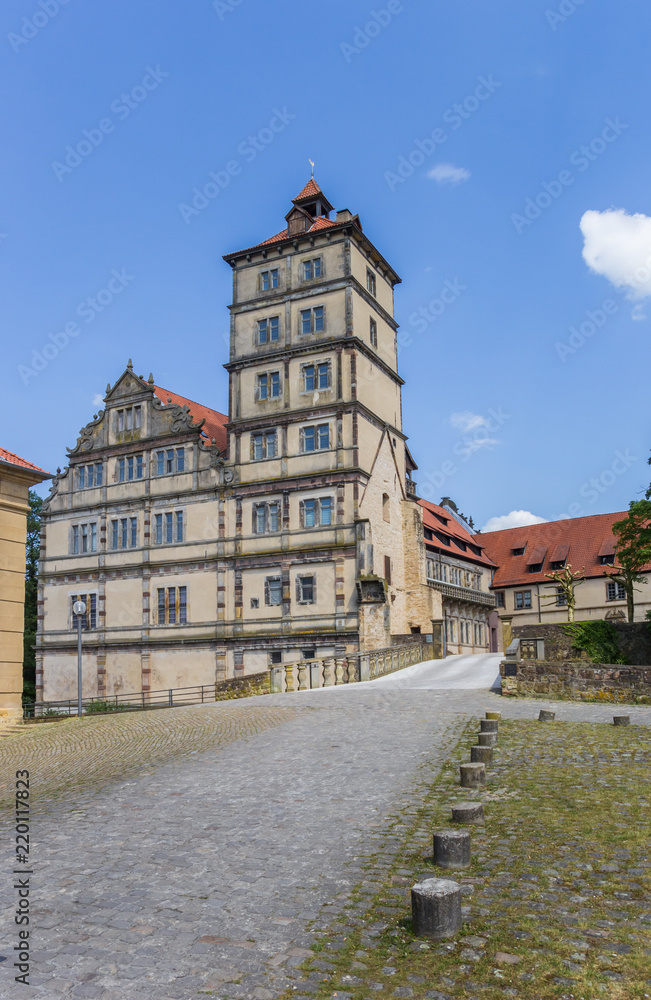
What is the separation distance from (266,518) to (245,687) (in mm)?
13094

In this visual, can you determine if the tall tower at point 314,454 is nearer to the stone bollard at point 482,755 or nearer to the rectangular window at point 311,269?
the rectangular window at point 311,269

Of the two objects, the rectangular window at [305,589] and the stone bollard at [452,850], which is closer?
the stone bollard at [452,850]

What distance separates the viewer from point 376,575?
3741cm

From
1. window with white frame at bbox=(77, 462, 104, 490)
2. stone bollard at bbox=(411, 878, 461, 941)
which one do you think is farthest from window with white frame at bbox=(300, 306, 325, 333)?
stone bollard at bbox=(411, 878, 461, 941)

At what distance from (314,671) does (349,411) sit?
13658 millimetres

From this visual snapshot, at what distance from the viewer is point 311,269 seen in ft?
137

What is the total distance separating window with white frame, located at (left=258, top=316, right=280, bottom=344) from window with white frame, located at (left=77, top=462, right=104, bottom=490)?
41.1ft

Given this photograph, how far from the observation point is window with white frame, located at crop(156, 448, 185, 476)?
43.5 meters

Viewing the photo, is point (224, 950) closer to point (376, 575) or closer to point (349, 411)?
point (376, 575)

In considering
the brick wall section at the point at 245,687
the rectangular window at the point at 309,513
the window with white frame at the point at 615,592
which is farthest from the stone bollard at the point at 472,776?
the window with white frame at the point at 615,592

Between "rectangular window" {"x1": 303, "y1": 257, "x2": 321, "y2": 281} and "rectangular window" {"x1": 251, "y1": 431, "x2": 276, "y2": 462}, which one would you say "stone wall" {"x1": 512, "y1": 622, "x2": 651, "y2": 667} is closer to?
"rectangular window" {"x1": 251, "y1": 431, "x2": 276, "y2": 462}

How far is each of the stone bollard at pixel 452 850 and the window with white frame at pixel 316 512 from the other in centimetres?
3128

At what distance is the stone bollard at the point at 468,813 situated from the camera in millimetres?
8531

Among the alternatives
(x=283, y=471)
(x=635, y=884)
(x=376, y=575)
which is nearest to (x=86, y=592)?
(x=283, y=471)
